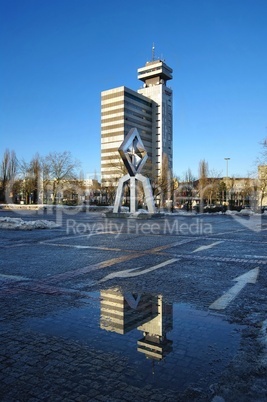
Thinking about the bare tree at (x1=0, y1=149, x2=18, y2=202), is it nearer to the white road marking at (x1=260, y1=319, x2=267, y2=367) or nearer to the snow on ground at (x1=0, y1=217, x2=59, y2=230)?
the snow on ground at (x1=0, y1=217, x2=59, y2=230)

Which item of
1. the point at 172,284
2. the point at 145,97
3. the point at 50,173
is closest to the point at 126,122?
the point at 145,97

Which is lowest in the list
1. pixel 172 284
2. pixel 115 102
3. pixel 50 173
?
pixel 172 284

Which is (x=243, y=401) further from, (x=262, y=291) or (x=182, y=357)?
(x=262, y=291)

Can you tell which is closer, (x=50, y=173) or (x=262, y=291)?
(x=262, y=291)

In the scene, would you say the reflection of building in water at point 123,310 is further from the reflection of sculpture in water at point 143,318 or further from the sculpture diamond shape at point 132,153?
the sculpture diamond shape at point 132,153

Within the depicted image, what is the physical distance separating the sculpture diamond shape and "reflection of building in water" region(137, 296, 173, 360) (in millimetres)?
25455

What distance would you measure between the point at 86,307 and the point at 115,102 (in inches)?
4739

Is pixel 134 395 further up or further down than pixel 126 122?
further down

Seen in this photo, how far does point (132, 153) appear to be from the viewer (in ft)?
104

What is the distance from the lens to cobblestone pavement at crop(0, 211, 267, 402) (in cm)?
298

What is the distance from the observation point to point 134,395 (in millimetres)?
2818

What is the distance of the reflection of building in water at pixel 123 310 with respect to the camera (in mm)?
4500

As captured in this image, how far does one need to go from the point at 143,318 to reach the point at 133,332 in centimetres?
58

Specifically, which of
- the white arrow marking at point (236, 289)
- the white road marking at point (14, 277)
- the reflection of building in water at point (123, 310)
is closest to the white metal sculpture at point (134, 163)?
the white arrow marking at point (236, 289)
